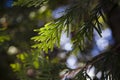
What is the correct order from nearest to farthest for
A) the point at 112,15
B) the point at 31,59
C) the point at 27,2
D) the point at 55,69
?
the point at 27,2, the point at 55,69, the point at 31,59, the point at 112,15

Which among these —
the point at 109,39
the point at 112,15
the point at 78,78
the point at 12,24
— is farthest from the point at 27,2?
the point at 12,24

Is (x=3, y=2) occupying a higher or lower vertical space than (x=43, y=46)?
higher

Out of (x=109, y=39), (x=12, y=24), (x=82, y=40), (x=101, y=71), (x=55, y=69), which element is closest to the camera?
(x=82, y=40)

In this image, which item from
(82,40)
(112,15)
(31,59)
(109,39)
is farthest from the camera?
(109,39)

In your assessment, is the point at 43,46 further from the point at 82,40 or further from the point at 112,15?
the point at 112,15

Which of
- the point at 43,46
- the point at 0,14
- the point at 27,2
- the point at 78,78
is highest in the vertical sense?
the point at 0,14

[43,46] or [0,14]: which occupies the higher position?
[0,14]

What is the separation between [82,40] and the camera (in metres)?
2.66

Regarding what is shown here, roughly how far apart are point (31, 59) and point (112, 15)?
1.47 meters

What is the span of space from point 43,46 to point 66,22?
0.23m

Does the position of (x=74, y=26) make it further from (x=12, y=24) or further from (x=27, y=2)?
(x=12, y=24)

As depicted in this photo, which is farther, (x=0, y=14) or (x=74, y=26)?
(x=0, y=14)

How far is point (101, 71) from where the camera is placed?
292 centimetres

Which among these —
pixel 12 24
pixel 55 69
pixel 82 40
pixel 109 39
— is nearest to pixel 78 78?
pixel 82 40
